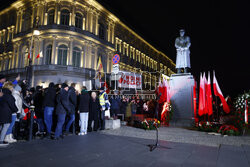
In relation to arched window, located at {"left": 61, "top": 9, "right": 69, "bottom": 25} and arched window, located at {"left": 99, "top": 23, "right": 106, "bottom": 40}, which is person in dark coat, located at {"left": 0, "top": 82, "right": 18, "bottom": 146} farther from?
arched window, located at {"left": 99, "top": 23, "right": 106, "bottom": 40}

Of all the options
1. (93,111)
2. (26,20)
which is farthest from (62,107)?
(26,20)

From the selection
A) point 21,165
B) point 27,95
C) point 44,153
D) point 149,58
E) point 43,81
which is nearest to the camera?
point 21,165

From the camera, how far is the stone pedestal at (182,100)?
31.9ft

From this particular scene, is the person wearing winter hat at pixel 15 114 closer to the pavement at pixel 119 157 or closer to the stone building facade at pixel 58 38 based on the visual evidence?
the pavement at pixel 119 157

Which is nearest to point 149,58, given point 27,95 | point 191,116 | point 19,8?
point 19,8

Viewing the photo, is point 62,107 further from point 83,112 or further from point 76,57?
point 76,57

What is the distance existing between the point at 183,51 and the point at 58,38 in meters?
19.6

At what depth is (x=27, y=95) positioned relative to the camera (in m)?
7.23

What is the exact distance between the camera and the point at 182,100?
Result: 994cm

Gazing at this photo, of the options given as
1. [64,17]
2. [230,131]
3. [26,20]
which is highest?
[26,20]

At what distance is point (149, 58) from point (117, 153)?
4803 centimetres

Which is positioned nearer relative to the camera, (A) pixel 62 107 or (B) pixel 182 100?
(A) pixel 62 107

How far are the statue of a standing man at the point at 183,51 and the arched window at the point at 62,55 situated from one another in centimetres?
1840

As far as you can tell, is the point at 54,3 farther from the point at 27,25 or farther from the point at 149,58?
the point at 149,58
